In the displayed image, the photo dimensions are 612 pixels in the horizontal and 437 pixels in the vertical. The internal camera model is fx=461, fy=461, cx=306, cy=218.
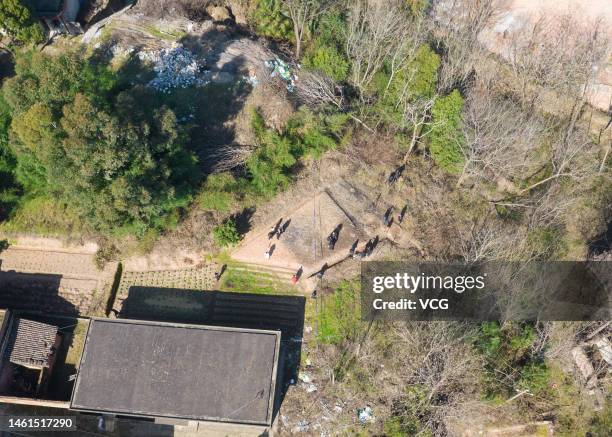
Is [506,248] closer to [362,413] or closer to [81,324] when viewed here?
[362,413]

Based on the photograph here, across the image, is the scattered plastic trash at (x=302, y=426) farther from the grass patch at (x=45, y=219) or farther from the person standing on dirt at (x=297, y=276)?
the grass patch at (x=45, y=219)

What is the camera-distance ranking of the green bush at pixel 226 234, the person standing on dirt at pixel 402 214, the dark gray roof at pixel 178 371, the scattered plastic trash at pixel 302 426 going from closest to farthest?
the dark gray roof at pixel 178 371, the scattered plastic trash at pixel 302 426, the green bush at pixel 226 234, the person standing on dirt at pixel 402 214

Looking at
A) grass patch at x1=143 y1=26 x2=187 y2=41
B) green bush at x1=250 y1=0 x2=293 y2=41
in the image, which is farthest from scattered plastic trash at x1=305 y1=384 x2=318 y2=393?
grass patch at x1=143 y1=26 x2=187 y2=41

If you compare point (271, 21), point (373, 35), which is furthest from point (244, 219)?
point (271, 21)

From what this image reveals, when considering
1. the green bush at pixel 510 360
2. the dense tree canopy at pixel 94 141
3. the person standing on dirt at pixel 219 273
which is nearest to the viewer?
the dense tree canopy at pixel 94 141

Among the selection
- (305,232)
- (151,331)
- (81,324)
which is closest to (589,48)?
(305,232)

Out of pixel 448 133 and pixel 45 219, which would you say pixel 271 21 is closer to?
pixel 448 133

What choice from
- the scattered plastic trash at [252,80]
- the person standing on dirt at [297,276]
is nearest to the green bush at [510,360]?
the person standing on dirt at [297,276]
